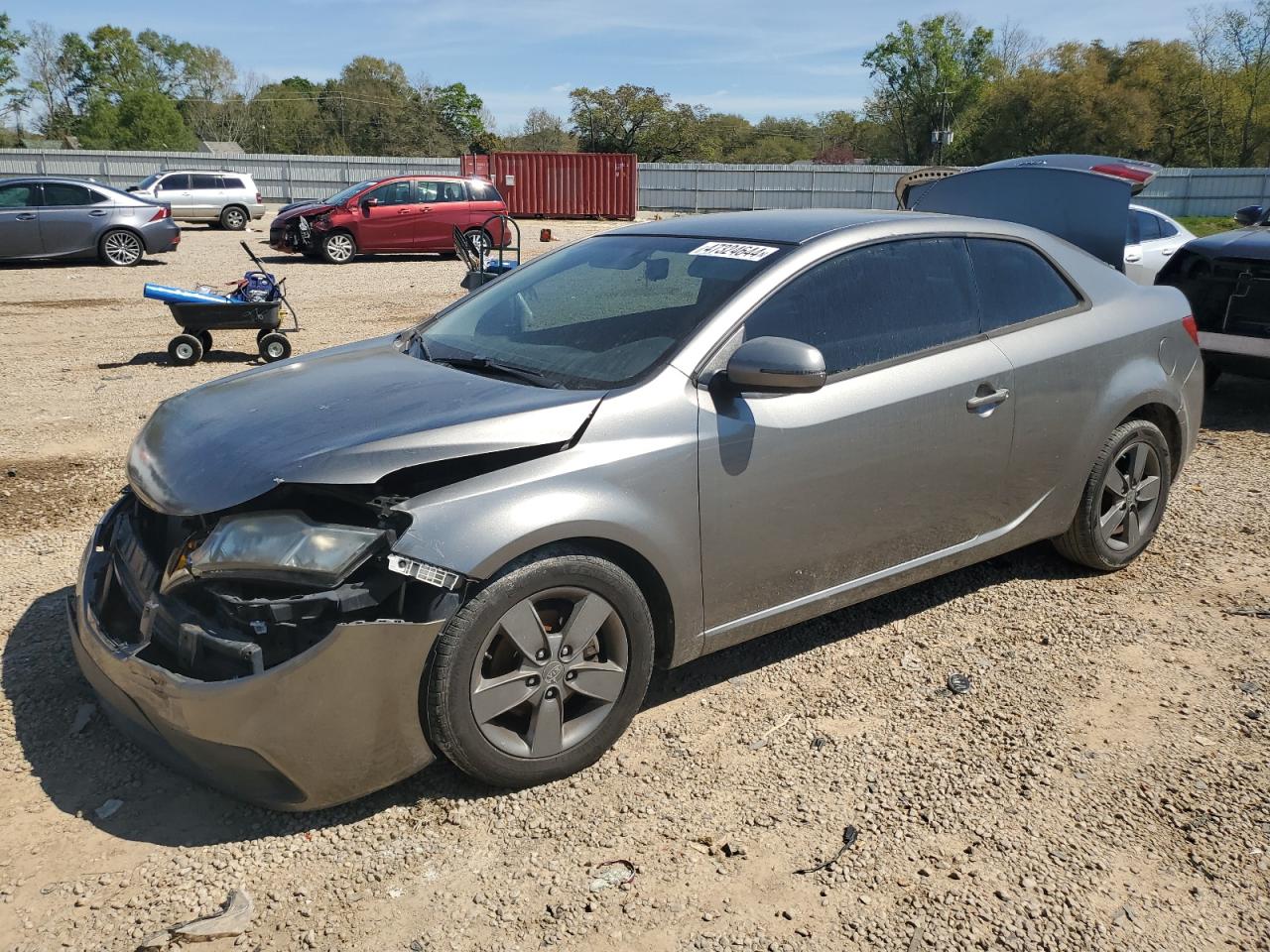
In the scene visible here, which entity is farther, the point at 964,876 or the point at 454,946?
the point at 964,876

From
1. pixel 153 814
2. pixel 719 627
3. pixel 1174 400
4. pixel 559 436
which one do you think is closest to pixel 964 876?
pixel 719 627

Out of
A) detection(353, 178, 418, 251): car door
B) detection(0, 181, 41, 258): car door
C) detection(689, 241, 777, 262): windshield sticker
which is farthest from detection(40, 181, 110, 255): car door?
detection(689, 241, 777, 262): windshield sticker

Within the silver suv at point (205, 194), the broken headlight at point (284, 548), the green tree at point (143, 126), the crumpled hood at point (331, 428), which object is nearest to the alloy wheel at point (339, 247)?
the silver suv at point (205, 194)

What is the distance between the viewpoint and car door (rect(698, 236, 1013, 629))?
3223 millimetres

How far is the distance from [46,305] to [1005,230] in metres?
13.2

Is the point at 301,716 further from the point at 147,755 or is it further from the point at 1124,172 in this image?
the point at 1124,172

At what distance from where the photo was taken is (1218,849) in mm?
2764

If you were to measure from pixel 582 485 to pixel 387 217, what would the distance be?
1845cm

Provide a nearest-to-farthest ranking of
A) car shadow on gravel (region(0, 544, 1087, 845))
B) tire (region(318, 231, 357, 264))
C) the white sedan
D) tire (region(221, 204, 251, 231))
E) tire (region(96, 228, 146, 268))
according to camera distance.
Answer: car shadow on gravel (region(0, 544, 1087, 845)), the white sedan, tire (region(96, 228, 146, 268)), tire (region(318, 231, 357, 264)), tire (region(221, 204, 251, 231))

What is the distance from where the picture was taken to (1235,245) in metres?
7.35

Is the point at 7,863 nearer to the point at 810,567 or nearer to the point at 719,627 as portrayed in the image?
the point at 719,627

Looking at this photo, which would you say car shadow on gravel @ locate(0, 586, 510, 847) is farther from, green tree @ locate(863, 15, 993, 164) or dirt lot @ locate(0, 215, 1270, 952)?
green tree @ locate(863, 15, 993, 164)

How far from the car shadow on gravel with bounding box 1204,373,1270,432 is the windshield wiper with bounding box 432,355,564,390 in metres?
6.19

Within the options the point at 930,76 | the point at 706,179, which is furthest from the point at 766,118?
Answer: the point at 706,179
